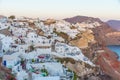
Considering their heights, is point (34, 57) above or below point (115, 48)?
above

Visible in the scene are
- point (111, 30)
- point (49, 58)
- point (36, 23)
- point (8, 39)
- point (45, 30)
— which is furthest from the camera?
point (111, 30)

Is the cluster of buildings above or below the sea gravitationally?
above

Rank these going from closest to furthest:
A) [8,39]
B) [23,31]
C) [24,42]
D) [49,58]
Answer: [49,58], [8,39], [24,42], [23,31]

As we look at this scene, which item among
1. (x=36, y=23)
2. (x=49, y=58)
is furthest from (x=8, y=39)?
(x=36, y=23)

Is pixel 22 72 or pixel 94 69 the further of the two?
pixel 94 69

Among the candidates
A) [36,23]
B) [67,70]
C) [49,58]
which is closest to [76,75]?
[67,70]

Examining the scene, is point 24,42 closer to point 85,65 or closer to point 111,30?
point 85,65

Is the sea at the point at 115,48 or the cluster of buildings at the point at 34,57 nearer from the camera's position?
the cluster of buildings at the point at 34,57

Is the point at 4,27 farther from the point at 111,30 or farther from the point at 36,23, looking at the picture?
the point at 111,30

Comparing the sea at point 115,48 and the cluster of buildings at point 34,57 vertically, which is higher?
the cluster of buildings at point 34,57

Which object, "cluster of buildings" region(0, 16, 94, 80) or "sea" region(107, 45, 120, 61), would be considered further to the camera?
"sea" region(107, 45, 120, 61)

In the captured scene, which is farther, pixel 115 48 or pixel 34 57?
pixel 115 48
